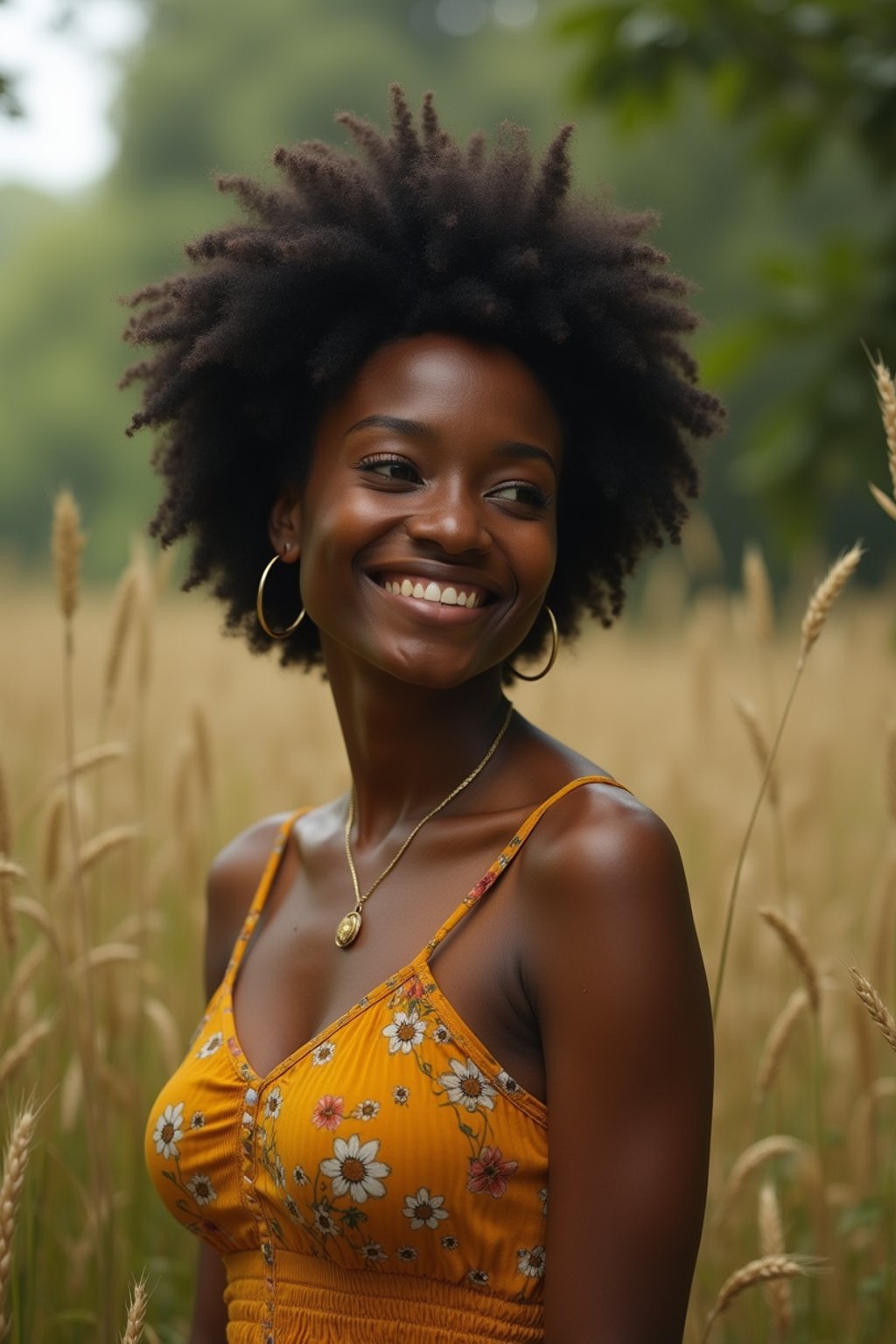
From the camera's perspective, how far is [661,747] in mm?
5309

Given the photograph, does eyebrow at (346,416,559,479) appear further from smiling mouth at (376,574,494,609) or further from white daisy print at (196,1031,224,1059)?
white daisy print at (196,1031,224,1059)

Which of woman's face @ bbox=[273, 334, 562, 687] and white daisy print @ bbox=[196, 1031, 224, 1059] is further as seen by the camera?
white daisy print @ bbox=[196, 1031, 224, 1059]

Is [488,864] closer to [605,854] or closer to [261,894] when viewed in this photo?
[605,854]

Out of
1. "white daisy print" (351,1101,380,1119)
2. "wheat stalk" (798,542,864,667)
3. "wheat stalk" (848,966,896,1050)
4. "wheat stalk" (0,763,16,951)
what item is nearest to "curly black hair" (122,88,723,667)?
"wheat stalk" (798,542,864,667)

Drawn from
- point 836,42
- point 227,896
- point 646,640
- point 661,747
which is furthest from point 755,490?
point 646,640

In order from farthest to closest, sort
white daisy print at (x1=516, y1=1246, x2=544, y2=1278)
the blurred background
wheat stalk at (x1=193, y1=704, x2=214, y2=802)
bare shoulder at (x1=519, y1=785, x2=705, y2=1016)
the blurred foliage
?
the blurred background, the blurred foliage, wheat stalk at (x1=193, y1=704, x2=214, y2=802), white daisy print at (x1=516, y1=1246, x2=544, y2=1278), bare shoulder at (x1=519, y1=785, x2=705, y2=1016)

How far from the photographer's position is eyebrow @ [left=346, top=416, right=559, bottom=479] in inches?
72.8

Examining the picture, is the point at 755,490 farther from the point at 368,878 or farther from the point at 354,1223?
the point at 354,1223

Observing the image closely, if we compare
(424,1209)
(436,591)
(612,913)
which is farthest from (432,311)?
(424,1209)

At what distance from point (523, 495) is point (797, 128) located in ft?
7.19

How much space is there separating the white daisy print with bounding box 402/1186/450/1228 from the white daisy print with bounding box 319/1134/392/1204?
4cm

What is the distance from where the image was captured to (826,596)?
1.92 meters

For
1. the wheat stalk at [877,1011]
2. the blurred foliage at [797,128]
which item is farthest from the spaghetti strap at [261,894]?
the blurred foliage at [797,128]

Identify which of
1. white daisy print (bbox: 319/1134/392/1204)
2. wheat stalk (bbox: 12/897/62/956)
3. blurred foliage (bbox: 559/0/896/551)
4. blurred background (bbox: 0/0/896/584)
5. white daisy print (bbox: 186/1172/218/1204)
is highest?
blurred background (bbox: 0/0/896/584)
